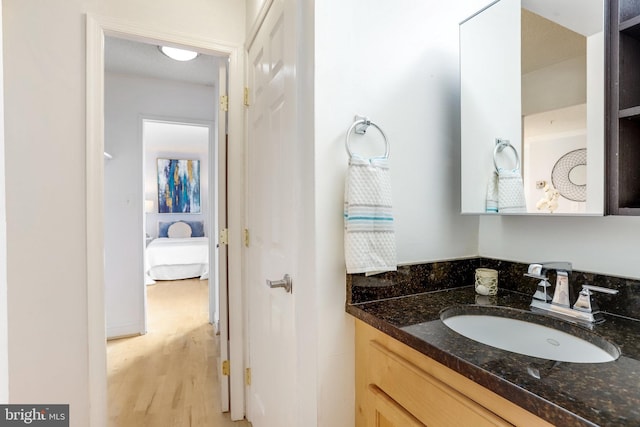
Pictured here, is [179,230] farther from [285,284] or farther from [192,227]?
[285,284]

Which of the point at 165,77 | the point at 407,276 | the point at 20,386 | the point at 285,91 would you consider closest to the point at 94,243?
the point at 20,386

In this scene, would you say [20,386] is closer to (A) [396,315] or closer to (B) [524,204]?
(A) [396,315]

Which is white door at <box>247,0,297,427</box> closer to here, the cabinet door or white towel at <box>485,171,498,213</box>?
the cabinet door

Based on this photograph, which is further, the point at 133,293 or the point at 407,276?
the point at 133,293

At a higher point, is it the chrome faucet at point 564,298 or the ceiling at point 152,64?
the ceiling at point 152,64

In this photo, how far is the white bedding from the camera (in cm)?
530

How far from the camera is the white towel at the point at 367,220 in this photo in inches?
38.6

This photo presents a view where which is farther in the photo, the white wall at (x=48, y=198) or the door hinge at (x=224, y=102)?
the door hinge at (x=224, y=102)

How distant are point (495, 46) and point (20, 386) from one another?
246cm

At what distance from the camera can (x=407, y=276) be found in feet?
3.76

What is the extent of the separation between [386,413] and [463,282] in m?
0.62

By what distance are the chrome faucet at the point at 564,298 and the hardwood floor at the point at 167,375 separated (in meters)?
1.65

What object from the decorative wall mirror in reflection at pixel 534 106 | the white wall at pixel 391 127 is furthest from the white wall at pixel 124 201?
the decorative wall mirror in reflection at pixel 534 106

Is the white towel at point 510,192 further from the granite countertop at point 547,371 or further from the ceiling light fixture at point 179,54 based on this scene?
the ceiling light fixture at point 179,54
